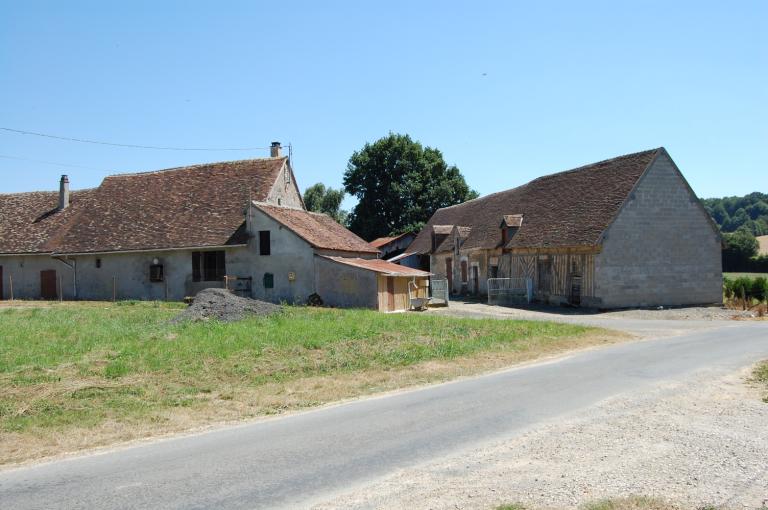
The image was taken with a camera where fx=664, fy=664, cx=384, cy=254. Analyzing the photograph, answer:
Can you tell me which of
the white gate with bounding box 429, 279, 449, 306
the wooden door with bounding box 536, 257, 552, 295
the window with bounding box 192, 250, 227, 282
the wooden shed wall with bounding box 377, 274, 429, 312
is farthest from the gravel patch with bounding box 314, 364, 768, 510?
the window with bounding box 192, 250, 227, 282

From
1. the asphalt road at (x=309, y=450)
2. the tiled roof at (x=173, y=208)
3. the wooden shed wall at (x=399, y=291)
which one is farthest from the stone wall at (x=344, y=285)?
the asphalt road at (x=309, y=450)

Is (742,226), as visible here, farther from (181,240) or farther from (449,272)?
(181,240)

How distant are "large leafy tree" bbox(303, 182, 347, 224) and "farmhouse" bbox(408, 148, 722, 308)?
4461 cm

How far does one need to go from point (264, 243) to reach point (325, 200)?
47869 mm

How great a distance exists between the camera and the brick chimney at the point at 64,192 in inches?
1668

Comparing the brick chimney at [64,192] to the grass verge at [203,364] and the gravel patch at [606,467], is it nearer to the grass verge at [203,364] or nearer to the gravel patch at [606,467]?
the grass verge at [203,364]

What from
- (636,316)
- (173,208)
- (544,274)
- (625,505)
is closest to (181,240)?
Result: (173,208)

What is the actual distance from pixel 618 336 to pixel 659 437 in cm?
1368

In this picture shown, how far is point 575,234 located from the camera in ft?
110

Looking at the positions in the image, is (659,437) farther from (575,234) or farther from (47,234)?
(47,234)

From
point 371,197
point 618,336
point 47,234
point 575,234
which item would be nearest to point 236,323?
point 618,336

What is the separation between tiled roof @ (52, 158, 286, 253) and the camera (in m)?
35.4

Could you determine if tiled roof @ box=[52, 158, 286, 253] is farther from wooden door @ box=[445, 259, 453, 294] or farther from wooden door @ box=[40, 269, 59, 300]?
wooden door @ box=[445, 259, 453, 294]

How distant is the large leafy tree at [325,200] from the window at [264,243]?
46.6m
